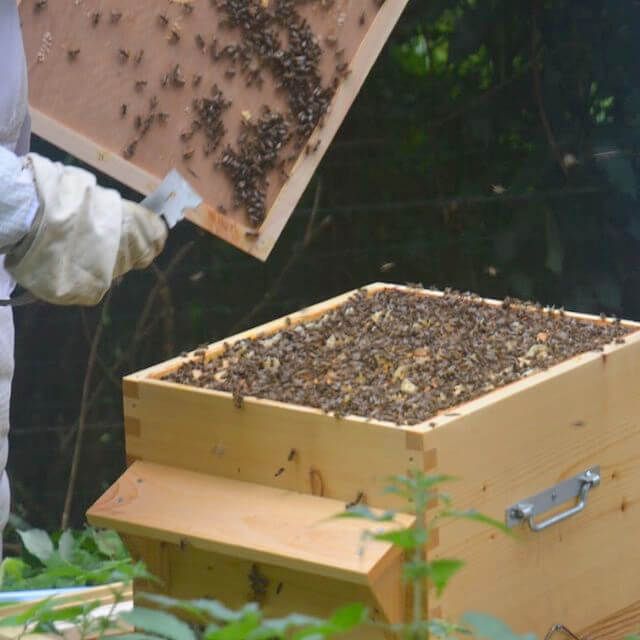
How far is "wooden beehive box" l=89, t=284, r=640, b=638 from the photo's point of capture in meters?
2.11

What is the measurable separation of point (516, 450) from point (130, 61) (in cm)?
110

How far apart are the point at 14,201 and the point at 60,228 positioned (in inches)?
3.4

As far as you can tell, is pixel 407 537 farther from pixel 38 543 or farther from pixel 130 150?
pixel 38 543

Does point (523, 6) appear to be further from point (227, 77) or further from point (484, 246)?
point (227, 77)

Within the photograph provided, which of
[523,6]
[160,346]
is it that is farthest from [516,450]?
[523,6]

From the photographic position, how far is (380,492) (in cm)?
213

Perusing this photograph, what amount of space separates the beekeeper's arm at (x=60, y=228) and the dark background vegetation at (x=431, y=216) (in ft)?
7.19

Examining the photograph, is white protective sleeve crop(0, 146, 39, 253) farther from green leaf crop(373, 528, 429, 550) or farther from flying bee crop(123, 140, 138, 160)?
green leaf crop(373, 528, 429, 550)

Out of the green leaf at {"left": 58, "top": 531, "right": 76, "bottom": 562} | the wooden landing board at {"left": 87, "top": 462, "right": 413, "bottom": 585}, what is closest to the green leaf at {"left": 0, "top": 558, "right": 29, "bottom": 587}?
the green leaf at {"left": 58, "top": 531, "right": 76, "bottom": 562}

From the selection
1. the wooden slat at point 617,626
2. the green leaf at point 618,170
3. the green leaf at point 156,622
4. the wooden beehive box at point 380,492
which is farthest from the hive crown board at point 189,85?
the green leaf at point 618,170

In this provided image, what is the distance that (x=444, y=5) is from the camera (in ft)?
14.4

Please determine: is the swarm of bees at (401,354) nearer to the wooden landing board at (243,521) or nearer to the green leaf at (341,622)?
the wooden landing board at (243,521)

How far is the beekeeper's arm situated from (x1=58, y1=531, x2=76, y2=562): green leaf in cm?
198

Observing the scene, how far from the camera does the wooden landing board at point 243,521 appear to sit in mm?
2021
